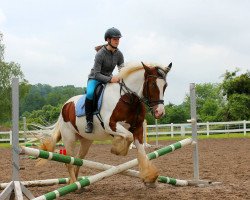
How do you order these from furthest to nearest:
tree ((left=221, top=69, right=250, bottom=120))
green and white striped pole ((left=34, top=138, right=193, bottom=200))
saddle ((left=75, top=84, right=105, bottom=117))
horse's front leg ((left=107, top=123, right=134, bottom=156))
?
tree ((left=221, top=69, right=250, bottom=120)) < saddle ((left=75, top=84, right=105, bottom=117)) < horse's front leg ((left=107, top=123, right=134, bottom=156)) < green and white striped pole ((left=34, top=138, right=193, bottom=200))

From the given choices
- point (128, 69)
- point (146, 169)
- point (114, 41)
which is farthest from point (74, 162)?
point (114, 41)

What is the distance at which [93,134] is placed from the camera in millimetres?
7133

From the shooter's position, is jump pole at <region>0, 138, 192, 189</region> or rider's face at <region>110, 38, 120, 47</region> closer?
jump pole at <region>0, 138, 192, 189</region>

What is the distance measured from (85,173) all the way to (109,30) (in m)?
4.53

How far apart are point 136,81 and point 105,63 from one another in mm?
699

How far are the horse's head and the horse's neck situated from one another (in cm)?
18

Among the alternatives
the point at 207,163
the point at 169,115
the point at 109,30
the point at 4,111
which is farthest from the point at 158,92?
the point at 4,111

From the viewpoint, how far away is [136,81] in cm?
668

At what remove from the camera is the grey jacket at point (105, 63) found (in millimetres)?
7000

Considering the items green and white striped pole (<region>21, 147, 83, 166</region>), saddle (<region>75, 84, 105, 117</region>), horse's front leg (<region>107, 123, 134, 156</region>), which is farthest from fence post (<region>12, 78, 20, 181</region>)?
saddle (<region>75, 84, 105, 117</region>)

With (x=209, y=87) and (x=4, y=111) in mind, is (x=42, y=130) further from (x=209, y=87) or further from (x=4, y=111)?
(x=209, y=87)

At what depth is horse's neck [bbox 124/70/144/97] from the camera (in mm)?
6621

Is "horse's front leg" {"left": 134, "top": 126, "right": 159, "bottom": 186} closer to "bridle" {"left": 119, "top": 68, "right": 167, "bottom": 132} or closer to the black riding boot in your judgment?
"bridle" {"left": 119, "top": 68, "right": 167, "bottom": 132}

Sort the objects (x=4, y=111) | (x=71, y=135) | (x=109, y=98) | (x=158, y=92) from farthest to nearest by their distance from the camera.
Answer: (x=4, y=111) < (x=71, y=135) < (x=109, y=98) < (x=158, y=92)
